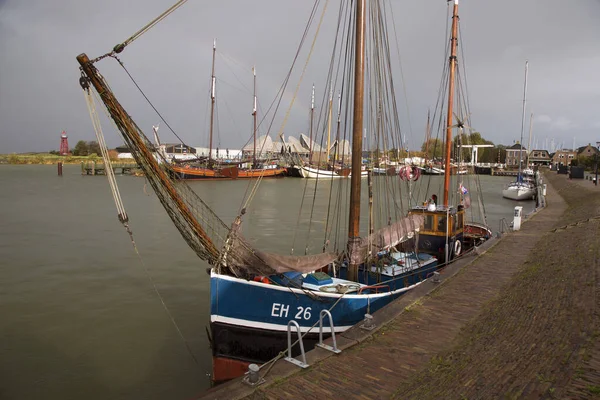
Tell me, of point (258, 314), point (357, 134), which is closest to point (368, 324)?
point (258, 314)

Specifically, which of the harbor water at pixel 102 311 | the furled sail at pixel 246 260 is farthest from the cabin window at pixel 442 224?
the harbor water at pixel 102 311

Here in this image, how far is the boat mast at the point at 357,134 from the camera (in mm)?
10562

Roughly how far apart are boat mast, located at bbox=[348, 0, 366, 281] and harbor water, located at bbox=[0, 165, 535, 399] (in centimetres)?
474

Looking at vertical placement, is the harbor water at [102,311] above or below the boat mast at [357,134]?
below

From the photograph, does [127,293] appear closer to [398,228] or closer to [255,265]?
[255,265]

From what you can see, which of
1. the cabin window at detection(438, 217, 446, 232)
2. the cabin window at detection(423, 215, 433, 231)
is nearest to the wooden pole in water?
the cabin window at detection(423, 215, 433, 231)

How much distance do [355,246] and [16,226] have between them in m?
27.6

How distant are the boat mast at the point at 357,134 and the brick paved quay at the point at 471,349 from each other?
1.71 m

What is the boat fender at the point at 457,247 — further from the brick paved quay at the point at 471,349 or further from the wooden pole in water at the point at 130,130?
the wooden pole in water at the point at 130,130

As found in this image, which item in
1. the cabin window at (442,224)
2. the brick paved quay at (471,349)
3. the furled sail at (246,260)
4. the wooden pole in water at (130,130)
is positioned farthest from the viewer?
the cabin window at (442,224)

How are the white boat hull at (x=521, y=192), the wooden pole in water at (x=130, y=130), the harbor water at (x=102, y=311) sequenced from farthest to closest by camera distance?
the white boat hull at (x=521, y=192)
the harbor water at (x=102, y=311)
the wooden pole in water at (x=130, y=130)

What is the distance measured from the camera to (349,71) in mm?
12867

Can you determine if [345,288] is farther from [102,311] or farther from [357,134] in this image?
[102,311]

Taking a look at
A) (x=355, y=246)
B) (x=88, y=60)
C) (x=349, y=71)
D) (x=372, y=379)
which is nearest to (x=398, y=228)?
(x=355, y=246)
